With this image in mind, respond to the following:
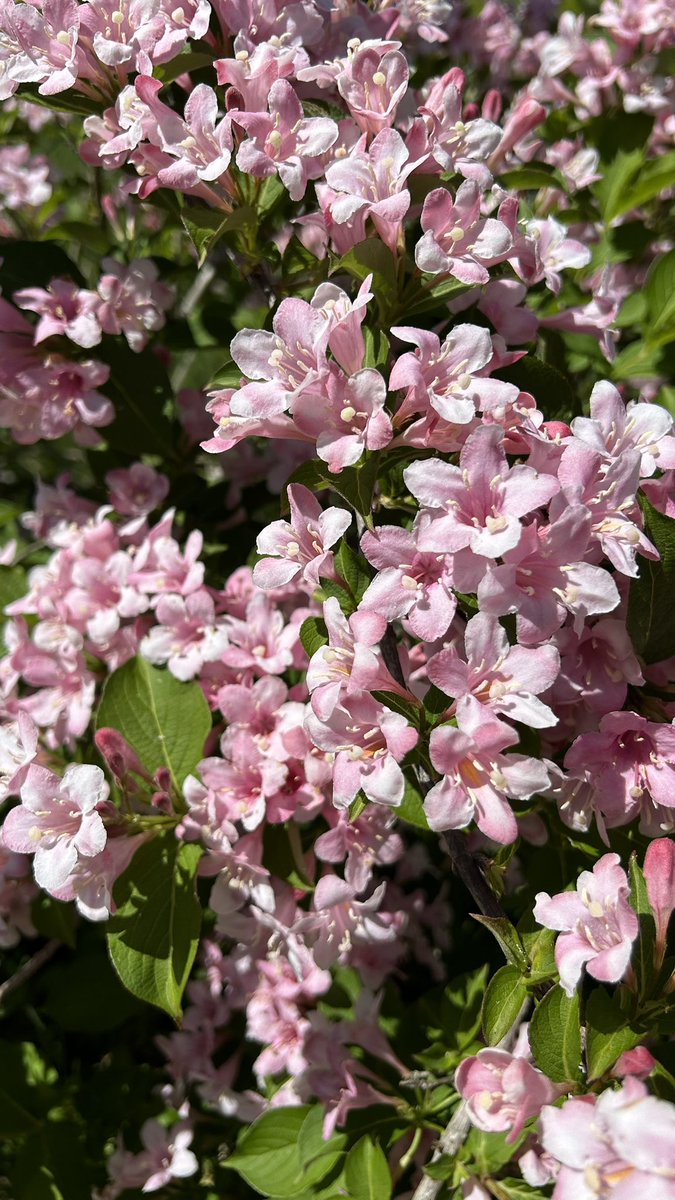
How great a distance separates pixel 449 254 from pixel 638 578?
1.89 ft

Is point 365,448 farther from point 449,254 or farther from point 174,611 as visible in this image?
point 174,611

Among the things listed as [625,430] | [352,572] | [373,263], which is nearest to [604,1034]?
[352,572]

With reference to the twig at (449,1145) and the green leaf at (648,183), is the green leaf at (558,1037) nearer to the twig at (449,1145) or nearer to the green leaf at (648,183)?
the twig at (449,1145)

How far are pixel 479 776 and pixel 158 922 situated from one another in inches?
28.6

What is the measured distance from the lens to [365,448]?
1.34 meters

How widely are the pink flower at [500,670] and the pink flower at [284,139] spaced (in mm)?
761

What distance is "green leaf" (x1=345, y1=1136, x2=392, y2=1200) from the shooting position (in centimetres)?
169

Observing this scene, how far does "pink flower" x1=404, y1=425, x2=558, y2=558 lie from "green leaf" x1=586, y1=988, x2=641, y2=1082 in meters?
0.67

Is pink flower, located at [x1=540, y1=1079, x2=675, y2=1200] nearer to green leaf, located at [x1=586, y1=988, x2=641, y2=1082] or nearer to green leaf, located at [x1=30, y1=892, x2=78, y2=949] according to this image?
green leaf, located at [x1=586, y1=988, x2=641, y2=1082]

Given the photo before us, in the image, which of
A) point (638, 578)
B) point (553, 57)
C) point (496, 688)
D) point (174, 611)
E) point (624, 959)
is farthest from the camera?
point (553, 57)

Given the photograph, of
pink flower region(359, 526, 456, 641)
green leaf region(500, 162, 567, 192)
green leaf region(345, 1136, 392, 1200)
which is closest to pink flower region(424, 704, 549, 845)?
pink flower region(359, 526, 456, 641)

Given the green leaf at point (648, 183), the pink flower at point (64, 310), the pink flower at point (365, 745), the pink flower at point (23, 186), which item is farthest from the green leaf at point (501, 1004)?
the pink flower at point (23, 186)

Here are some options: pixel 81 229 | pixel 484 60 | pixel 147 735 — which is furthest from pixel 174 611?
pixel 484 60

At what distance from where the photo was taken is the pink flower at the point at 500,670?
4.08 feet
